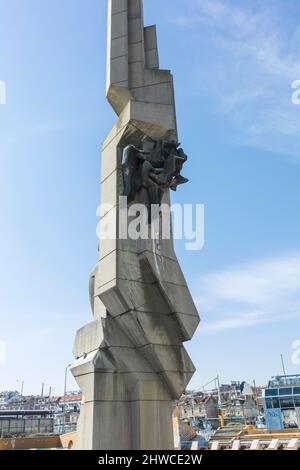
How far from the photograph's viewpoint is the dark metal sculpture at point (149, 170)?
9.45 m

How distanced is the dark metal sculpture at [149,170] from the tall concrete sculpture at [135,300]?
25 millimetres

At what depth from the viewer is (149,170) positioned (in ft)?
31.1

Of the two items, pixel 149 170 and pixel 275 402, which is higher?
pixel 149 170

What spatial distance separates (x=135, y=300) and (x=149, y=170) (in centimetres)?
318

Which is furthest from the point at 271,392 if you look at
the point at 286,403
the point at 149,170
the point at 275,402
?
the point at 149,170

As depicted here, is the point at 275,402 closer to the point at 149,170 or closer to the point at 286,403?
the point at 286,403

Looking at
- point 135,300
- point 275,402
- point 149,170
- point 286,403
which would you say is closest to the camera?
point 135,300

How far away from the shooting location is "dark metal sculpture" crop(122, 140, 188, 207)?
9453 mm

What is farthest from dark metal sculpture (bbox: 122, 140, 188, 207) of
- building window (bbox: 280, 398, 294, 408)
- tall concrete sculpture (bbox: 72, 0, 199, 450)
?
building window (bbox: 280, 398, 294, 408)

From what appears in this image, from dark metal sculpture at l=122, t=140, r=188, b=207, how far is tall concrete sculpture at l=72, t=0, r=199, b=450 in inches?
1.0

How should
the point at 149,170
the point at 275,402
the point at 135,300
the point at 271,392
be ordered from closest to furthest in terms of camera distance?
the point at 135,300
the point at 149,170
the point at 275,402
the point at 271,392

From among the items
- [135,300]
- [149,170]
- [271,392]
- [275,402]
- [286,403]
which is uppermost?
[149,170]

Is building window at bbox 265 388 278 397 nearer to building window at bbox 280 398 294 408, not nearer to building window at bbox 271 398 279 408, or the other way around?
building window at bbox 271 398 279 408

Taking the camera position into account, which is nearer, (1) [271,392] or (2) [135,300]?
(2) [135,300]
